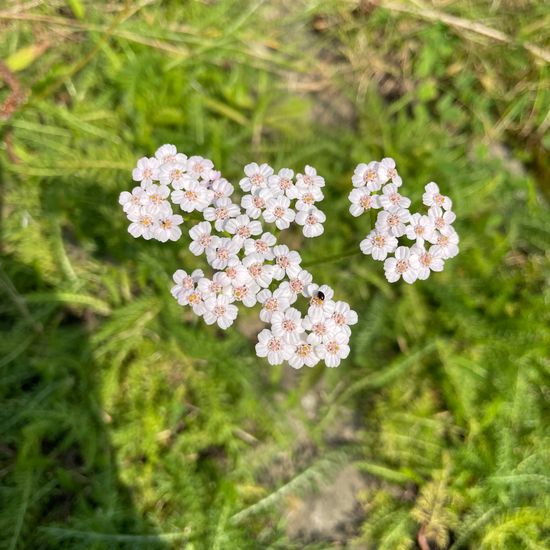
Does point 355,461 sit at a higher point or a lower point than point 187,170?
lower

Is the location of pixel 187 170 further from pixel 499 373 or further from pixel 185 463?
pixel 499 373

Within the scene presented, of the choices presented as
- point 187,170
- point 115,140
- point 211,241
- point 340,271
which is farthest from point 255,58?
point 211,241

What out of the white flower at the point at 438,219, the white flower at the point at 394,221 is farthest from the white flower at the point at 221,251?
the white flower at the point at 438,219

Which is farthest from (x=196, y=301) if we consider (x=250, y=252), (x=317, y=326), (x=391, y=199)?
(x=391, y=199)

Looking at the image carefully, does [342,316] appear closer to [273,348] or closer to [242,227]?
[273,348]

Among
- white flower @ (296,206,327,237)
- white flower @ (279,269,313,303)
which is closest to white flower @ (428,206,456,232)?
white flower @ (296,206,327,237)

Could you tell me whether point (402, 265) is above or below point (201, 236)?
above
